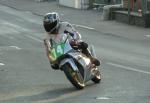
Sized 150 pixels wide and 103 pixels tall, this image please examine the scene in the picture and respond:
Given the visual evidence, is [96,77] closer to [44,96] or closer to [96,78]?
[96,78]

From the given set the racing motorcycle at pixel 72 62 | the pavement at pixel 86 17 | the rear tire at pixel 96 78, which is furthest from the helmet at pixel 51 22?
the pavement at pixel 86 17

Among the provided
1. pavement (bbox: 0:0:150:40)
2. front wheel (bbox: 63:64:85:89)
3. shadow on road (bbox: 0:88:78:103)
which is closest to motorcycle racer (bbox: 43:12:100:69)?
front wheel (bbox: 63:64:85:89)

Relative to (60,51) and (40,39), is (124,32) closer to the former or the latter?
(40,39)

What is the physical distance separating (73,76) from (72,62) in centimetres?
30

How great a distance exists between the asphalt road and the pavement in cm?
92

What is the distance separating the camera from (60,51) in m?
12.1

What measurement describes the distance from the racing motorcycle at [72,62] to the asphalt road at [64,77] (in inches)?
9.4

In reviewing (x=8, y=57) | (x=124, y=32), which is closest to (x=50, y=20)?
(x=8, y=57)

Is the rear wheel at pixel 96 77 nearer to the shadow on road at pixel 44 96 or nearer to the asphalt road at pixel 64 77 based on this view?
the asphalt road at pixel 64 77

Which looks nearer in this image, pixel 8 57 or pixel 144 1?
pixel 8 57

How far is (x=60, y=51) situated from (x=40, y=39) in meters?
12.5

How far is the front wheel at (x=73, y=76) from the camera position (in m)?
11.9

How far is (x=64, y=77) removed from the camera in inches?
549

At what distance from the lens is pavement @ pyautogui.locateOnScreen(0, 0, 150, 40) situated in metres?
26.2
